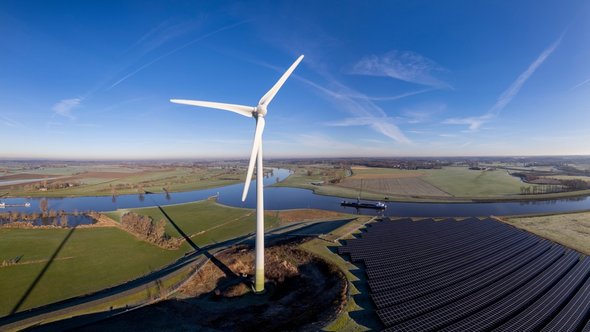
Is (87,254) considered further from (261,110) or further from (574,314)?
(574,314)

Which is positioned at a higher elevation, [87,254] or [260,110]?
[260,110]

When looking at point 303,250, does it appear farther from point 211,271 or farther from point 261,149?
point 261,149

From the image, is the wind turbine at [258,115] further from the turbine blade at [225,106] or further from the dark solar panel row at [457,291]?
the dark solar panel row at [457,291]

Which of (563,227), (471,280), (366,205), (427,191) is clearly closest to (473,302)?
(471,280)

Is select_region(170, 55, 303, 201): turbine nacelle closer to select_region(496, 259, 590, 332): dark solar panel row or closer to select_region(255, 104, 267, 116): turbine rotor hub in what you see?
select_region(255, 104, 267, 116): turbine rotor hub

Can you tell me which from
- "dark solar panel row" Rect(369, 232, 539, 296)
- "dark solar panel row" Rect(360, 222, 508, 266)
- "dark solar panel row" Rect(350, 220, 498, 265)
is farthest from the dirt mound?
"dark solar panel row" Rect(360, 222, 508, 266)

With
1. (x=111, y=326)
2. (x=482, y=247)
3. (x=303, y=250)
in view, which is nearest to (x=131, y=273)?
(x=111, y=326)
